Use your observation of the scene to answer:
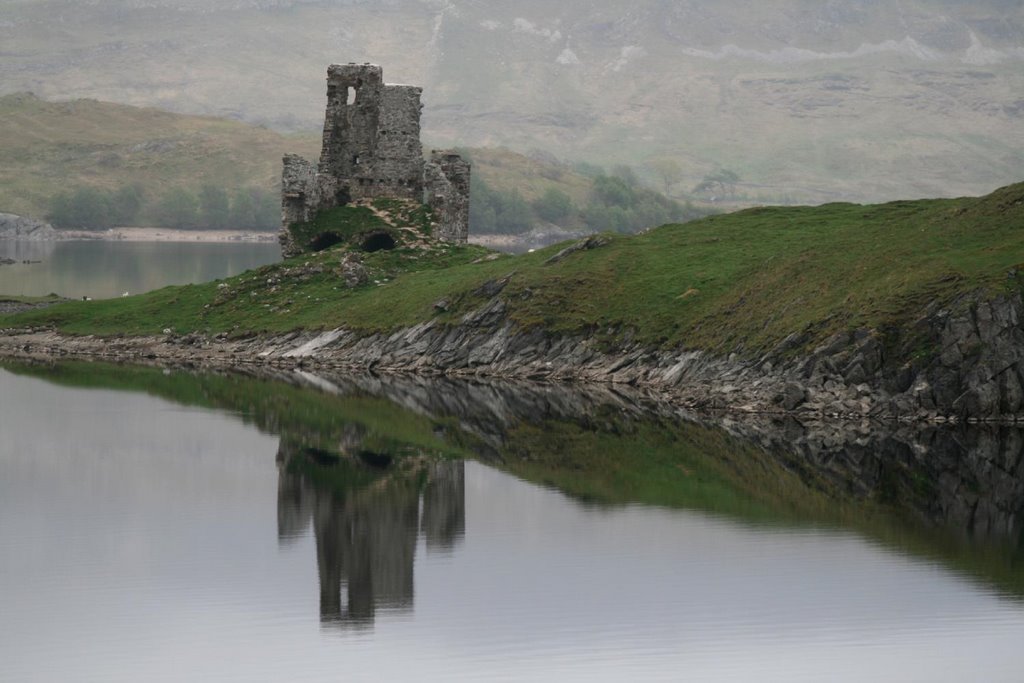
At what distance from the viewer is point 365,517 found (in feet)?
154

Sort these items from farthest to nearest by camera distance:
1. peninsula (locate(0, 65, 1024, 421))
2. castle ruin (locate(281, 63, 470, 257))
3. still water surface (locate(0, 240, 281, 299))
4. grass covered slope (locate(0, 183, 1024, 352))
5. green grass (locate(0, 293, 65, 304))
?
still water surface (locate(0, 240, 281, 299)), green grass (locate(0, 293, 65, 304)), castle ruin (locate(281, 63, 470, 257)), grass covered slope (locate(0, 183, 1024, 352)), peninsula (locate(0, 65, 1024, 421))

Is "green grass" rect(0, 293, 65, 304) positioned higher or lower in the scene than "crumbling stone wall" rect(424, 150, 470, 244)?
lower

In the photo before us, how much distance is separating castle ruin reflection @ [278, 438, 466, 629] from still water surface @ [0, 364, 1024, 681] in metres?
0.11

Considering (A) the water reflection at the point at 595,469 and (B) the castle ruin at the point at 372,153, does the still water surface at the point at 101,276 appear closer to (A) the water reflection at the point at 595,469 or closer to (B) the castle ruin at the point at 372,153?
(B) the castle ruin at the point at 372,153

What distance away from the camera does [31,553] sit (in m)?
42.1

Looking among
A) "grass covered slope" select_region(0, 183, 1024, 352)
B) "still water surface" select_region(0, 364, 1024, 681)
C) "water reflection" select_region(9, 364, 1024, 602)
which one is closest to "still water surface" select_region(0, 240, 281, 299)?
"grass covered slope" select_region(0, 183, 1024, 352)

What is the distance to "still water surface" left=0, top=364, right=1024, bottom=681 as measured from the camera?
33344 millimetres

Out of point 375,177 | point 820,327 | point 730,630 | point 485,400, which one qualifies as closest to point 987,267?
point 820,327

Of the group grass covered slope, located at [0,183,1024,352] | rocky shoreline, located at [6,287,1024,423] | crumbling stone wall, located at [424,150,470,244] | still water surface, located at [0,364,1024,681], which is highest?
crumbling stone wall, located at [424,150,470,244]

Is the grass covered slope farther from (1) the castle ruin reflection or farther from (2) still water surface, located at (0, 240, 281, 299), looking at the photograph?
(2) still water surface, located at (0, 240, 281, 299)

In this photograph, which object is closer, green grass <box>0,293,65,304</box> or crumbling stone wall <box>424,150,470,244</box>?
crumbling stone wall <box>424,150,470,244</box>

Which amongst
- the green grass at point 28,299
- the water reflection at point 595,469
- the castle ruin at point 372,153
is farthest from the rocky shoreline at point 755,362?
the green grass at point 28,299

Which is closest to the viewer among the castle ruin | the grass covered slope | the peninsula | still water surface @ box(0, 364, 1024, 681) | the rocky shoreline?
still water surface @ box(0, 364, 1024, 681)

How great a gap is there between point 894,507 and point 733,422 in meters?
15.8
